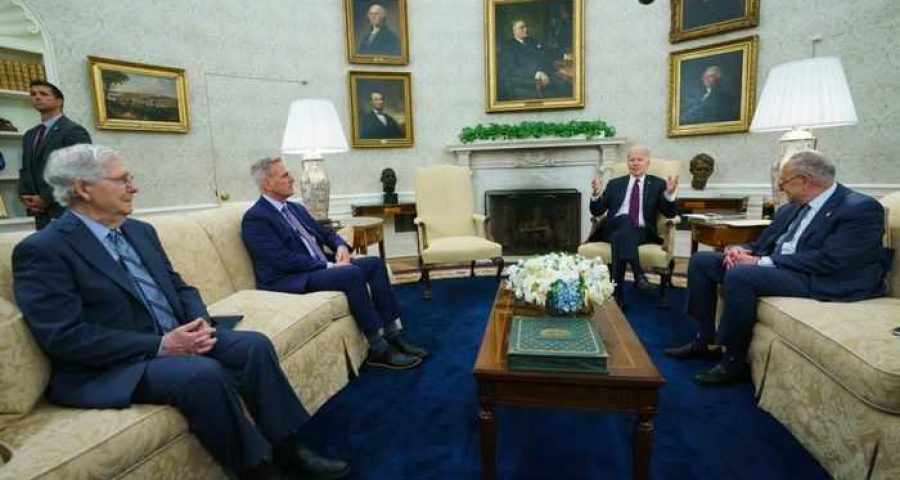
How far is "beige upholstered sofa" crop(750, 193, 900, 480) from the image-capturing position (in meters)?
1.52

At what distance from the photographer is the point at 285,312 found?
7.33ft

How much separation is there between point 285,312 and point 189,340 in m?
0.64

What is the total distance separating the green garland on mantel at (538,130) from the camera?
5320 mm

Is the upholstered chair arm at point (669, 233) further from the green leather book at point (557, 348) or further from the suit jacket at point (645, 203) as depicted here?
the green leather book at point (557, 348)

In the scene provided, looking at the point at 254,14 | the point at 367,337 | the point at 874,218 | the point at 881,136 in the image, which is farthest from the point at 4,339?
the point at 881,136

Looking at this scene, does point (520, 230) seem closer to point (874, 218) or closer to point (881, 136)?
point (881, 136)

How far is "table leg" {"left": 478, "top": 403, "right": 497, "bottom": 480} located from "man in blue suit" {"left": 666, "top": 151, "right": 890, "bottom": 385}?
1.40 metres

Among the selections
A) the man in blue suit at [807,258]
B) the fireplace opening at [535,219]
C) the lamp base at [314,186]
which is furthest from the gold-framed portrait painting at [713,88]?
the lamp base at [314,186]

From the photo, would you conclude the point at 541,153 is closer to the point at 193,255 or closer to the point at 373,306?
the point at 373,306

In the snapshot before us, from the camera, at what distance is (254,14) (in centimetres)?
509

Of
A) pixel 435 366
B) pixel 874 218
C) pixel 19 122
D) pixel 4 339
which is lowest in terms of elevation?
pixel 435 366

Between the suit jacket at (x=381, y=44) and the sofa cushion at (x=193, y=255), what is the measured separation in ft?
12.2

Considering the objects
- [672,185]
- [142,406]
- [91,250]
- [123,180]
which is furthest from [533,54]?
[142,406]

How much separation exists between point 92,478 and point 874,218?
10.2ft
